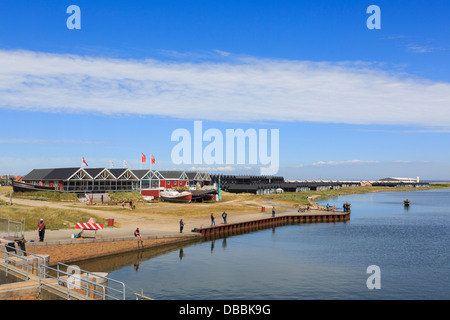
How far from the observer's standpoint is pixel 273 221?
7069 cm

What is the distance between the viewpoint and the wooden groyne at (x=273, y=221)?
5503 centimetres

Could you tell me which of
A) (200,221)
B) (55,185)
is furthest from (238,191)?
(200,221)

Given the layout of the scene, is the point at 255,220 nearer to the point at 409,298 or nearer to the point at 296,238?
the point at 296,238

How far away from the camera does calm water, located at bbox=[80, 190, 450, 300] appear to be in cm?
2777

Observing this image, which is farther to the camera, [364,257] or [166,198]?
[166,198]

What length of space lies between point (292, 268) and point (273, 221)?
35790 millimetres

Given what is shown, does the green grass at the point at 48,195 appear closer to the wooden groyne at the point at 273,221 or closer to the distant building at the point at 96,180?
the distant building at the point at 96,180

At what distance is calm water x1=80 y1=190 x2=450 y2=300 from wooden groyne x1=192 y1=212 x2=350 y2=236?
8.49ft

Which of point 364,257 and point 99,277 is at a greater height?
point 99,277

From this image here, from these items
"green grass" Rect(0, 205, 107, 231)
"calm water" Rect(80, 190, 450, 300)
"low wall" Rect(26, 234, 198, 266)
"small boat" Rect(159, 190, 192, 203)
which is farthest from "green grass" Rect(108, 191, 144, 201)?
"low wall" Rect(26, 234, 198, 266)

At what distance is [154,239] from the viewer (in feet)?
141

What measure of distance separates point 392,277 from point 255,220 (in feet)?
113

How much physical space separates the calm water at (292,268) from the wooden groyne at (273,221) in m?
2.59

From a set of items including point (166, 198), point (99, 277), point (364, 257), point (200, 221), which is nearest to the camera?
point (99, 277)
